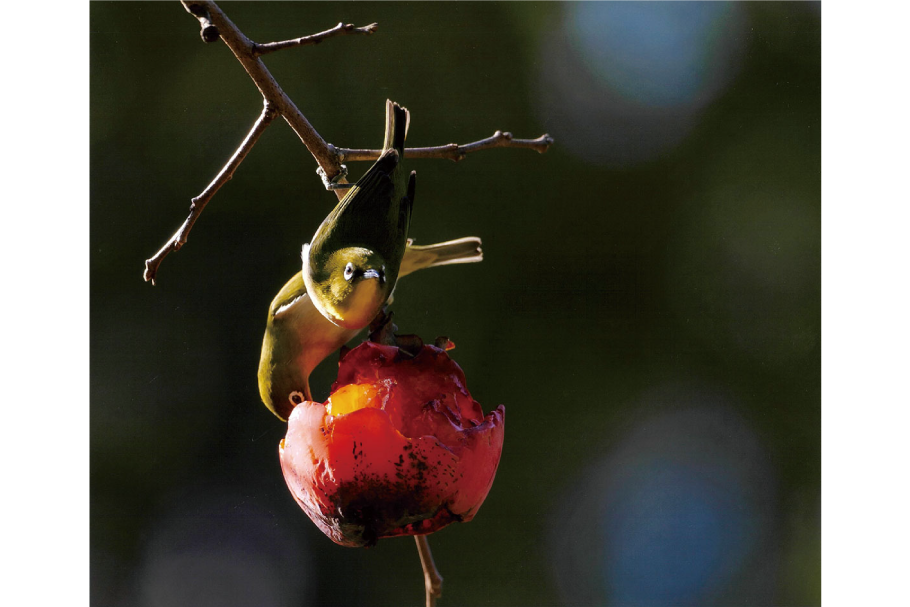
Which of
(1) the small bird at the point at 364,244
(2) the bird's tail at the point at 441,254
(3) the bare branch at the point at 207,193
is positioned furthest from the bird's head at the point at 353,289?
(2) the bird's tail at the point at 441,254

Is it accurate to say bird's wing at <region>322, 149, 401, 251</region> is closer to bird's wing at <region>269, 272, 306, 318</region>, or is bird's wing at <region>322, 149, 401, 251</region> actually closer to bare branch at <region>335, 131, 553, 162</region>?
bare branch at <region>335, 131, 553, 162</region>

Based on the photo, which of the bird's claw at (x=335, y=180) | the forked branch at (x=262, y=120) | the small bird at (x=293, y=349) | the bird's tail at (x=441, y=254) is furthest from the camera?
the bird's tail at (x=441, y=254)

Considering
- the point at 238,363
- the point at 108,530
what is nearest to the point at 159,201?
the point at 238,363

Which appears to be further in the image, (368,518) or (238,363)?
(238,363)

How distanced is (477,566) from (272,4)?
112 centimetres

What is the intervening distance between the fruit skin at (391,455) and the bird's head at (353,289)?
4 cm

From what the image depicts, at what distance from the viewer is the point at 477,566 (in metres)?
1.54

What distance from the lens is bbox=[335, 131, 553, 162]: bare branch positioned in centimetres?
64

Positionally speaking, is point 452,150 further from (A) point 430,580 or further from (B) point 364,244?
(A) point 430,580

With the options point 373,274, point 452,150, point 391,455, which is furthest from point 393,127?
point 391,455

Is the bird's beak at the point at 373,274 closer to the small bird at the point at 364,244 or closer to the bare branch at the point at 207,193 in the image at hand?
the small bird at the point at 364,244

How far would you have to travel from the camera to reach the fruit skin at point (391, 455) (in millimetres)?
542

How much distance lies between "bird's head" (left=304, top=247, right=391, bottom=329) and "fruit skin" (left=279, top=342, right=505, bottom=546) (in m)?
0.04

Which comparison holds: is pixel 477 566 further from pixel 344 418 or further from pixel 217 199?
pixel 344 418
